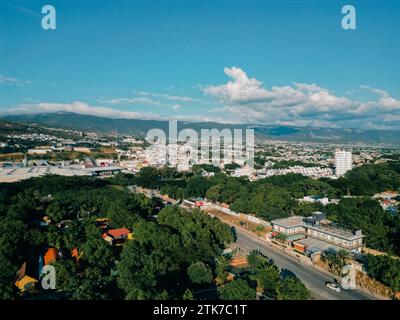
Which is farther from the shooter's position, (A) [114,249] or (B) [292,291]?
(A) [114,249]

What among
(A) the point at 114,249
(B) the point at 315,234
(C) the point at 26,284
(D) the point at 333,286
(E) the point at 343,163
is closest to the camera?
(C) the point at 26,284

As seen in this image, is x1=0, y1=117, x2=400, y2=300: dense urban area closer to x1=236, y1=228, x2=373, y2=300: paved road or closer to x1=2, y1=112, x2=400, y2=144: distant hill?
x1=236, y1=228, x2=373, y2=300: paved road

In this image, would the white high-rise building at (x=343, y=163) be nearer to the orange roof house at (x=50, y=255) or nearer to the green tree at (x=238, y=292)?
the green tree at (x=238, y=292)

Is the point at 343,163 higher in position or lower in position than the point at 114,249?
higher

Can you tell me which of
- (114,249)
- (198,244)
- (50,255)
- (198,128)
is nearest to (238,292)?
(198,244)

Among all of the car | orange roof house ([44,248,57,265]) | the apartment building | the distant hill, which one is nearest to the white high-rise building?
the apartment building

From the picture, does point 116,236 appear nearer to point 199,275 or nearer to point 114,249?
point 114,249
